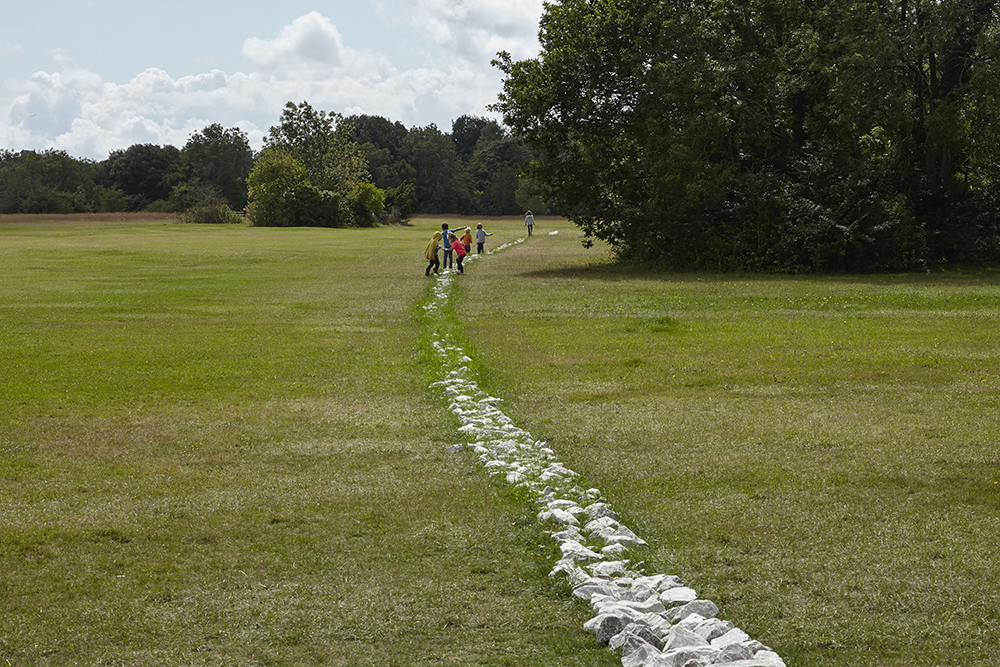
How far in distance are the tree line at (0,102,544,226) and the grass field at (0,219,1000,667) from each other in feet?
267

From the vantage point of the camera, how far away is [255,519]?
768 centimetres

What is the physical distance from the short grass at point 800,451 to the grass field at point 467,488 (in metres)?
0.03

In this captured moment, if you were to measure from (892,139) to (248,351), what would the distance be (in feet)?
81.8

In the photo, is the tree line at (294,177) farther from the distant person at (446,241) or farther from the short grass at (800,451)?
the short grass at (800,451)

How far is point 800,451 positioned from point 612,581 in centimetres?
Result: 415

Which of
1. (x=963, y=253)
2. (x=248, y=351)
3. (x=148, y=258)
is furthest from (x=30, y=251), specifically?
(x=963, y=253)

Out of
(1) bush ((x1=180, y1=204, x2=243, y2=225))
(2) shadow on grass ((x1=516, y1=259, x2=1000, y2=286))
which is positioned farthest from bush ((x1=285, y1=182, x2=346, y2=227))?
(2) shadow on grass ((x1=516, y1=259, x2=1000, y2=286))

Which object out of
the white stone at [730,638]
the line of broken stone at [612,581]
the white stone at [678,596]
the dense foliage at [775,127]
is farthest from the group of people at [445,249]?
the white stone at [730,638]

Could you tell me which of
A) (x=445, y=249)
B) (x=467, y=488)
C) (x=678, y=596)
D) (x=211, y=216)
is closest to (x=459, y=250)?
(x=445, y=249)

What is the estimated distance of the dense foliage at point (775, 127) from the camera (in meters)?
31.5

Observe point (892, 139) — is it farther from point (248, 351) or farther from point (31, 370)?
point (31, 370)

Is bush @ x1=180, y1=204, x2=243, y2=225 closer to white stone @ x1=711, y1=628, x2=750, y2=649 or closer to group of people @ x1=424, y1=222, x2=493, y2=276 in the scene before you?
group of people @ x1=424, y1=222, x2=493, y2=276

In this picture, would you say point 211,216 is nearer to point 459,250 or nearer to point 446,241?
point 446,241

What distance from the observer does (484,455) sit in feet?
31.1
